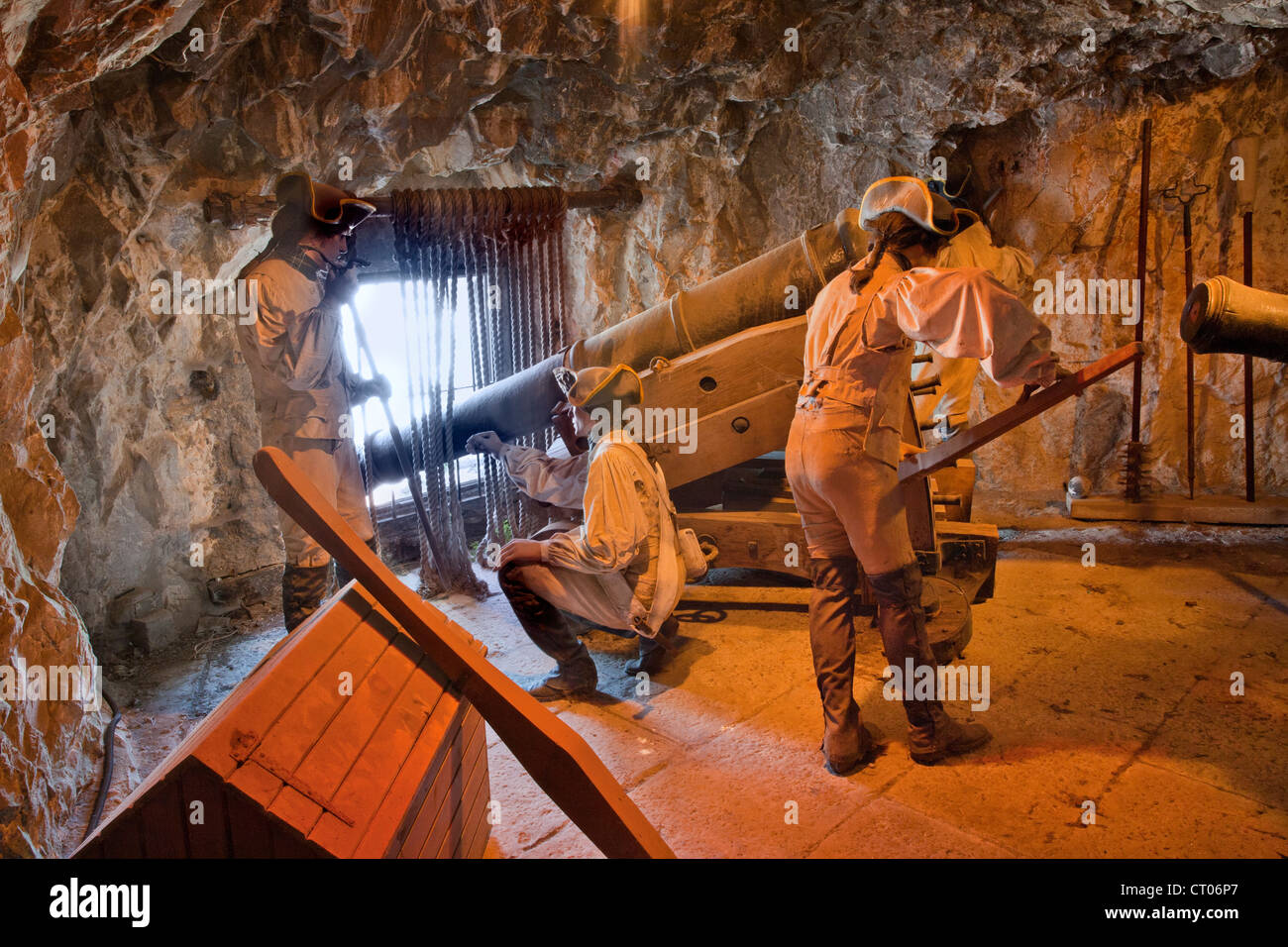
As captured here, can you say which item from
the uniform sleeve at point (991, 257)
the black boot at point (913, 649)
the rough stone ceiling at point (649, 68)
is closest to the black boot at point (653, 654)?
the black boot at point (913, 649)

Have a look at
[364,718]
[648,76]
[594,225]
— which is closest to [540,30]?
[648,76]

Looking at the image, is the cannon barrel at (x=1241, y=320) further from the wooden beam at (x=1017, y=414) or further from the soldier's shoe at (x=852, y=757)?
the soldier's shoe at (x=852, y=757)

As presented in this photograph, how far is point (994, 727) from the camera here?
3414 mm

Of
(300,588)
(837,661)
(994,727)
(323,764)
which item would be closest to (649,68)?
(300,588)

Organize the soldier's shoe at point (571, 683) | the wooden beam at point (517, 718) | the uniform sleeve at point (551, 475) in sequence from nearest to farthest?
1. the wooden beam at point (517, 718)
2. the soldier's shoe at point (571, 683)
3. the uniform sleeve at point (551, 475)

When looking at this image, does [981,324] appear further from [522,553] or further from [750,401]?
[522,553]

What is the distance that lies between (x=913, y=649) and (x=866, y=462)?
0.71m

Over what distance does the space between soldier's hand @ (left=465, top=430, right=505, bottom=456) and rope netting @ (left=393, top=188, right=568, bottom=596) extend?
0.96 feet

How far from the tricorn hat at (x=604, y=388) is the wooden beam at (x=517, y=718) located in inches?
81.8

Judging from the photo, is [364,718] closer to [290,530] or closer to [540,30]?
[290,530]

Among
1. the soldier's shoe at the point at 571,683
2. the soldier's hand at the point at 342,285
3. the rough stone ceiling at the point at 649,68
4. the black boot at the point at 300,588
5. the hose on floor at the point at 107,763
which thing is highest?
the rough stone ceiling at the point at 649,68

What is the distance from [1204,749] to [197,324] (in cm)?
537

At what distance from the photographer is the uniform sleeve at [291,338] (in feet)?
13.0

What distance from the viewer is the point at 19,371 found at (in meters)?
3.28
